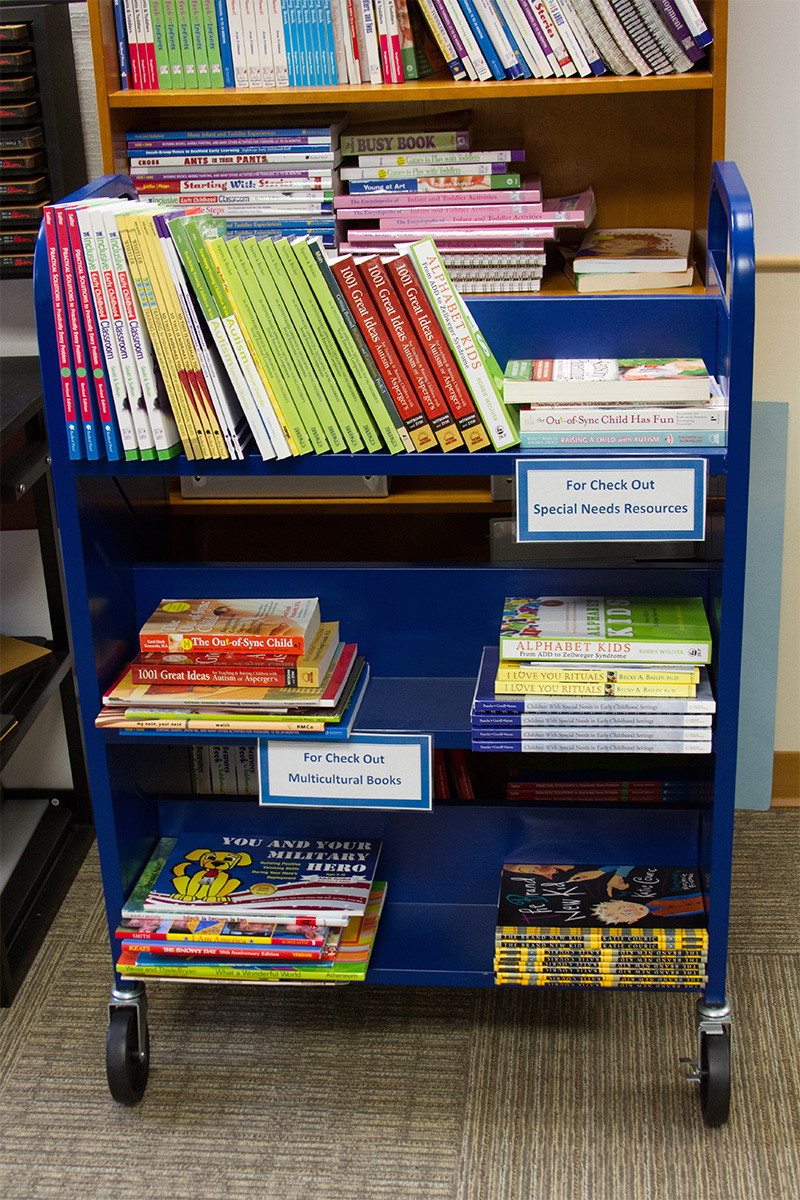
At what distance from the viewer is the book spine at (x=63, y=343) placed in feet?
5.00

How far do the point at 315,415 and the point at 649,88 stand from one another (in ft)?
2.90

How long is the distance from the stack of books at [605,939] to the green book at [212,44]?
4.84 feet

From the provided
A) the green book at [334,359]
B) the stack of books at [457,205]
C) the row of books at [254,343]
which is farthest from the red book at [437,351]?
the stack of books at [457,205]

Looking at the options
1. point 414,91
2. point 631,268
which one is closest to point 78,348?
point 414,91

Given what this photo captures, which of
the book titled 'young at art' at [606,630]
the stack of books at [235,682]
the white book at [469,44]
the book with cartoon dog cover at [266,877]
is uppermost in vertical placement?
the white book at [469,44]

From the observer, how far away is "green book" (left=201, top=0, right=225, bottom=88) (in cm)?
208

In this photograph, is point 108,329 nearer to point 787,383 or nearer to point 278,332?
point 278,332

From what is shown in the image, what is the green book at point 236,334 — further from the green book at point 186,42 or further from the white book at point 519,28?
the white book at point 519,28

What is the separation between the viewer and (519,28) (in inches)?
79.8

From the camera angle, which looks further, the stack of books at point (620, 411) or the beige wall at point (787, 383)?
the beige wall at point (787, 383)

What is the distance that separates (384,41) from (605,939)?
1.54 metres

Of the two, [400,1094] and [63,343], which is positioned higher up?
[63,343]

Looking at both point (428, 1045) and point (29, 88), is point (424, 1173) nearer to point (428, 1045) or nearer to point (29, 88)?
point (428, 1045)

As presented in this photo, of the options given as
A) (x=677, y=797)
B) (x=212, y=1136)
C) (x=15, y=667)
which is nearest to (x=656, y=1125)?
(x=677, y=797)
